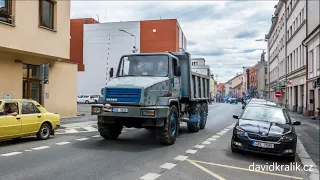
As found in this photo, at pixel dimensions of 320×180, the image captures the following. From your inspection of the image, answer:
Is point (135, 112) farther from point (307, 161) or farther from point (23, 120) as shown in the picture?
point (307, 161)

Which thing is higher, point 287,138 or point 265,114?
point 265,114

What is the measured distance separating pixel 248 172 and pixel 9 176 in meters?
5.26

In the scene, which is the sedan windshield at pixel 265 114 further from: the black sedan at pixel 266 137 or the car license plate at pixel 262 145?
the car license plate at pixel 262 145

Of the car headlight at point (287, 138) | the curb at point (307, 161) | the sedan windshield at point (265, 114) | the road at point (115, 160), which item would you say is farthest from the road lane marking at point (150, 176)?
the sedan windshield at point (265, 114)

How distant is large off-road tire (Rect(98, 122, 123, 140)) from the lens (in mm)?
11117

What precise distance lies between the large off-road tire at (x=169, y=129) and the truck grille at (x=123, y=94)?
1.31 metres

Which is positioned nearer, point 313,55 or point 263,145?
point 263,145

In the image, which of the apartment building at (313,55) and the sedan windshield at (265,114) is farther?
the apartment building at (313,55)

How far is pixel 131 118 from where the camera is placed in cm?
1041

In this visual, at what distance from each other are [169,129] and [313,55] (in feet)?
71.8

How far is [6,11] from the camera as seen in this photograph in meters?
15.9

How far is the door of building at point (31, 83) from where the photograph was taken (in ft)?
62.7

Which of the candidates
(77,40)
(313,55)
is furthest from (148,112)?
(77,40)

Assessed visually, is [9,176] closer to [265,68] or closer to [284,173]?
[284,173]
